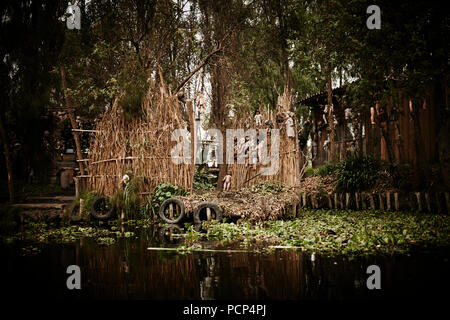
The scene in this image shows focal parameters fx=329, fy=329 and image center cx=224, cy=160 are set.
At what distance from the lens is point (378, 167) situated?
975 centimetres

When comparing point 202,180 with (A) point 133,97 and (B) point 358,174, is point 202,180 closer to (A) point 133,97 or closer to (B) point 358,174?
(A) point 133,97

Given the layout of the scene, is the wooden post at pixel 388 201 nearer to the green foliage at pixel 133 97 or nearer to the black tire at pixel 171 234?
the black tire at pixel 171 234

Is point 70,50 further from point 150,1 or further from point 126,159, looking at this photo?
point 126,159

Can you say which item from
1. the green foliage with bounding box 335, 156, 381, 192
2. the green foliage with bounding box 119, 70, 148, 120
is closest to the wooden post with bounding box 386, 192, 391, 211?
the green foliage with bounding box 335, 156, 381, 192

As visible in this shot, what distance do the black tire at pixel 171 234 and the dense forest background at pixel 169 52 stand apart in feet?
10.6

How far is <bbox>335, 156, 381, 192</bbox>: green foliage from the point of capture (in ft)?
31.2

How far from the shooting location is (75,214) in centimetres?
799

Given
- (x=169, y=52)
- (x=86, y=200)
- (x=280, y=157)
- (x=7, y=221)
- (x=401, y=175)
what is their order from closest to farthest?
1. (x=7, y=221)
2. (x=86, y=200)
3. (x=280, y=157)
4. (x=401, y=175)
5. (x=169, y=52)

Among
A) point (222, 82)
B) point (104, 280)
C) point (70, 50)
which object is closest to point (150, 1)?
point (70, 50)

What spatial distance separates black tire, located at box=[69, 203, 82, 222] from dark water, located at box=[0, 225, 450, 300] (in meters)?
3.06

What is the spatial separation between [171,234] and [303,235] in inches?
94.1

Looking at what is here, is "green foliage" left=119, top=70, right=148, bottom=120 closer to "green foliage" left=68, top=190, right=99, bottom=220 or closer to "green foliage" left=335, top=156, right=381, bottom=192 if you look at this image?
"green foliage" left=68, top=190, right=99, bottom=220

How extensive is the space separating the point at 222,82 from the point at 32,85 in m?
6.53

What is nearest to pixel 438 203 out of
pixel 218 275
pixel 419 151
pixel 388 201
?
pixel 388 201
